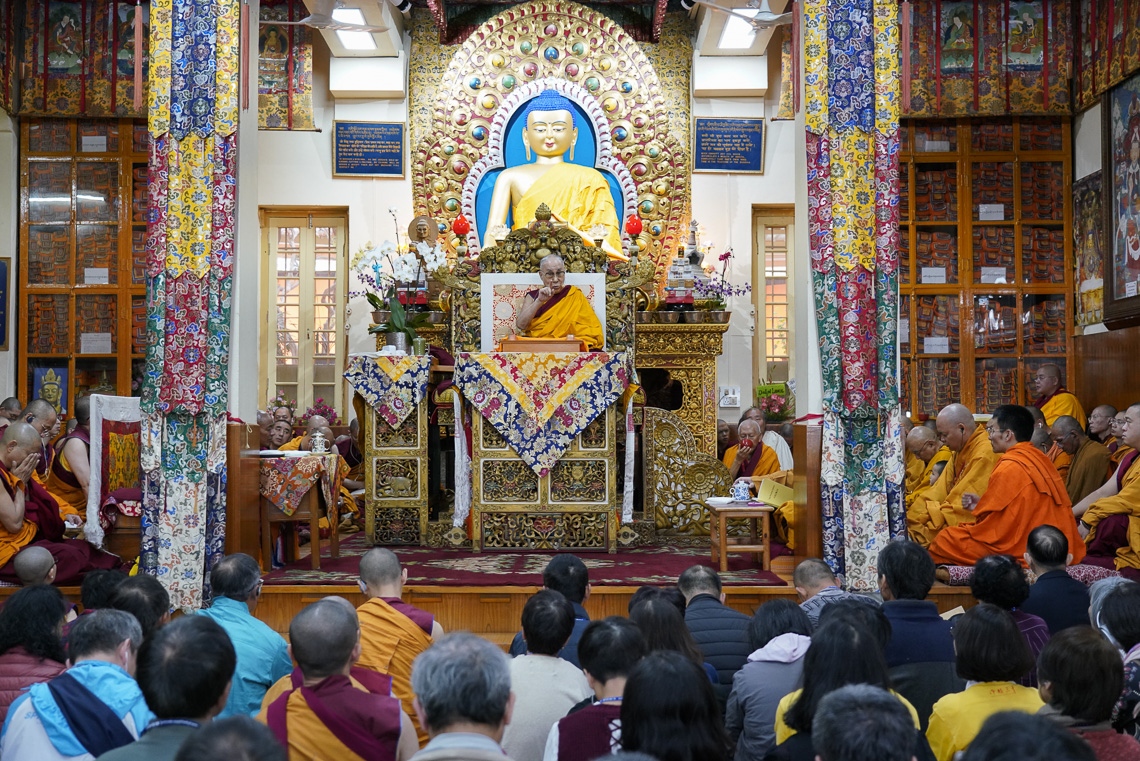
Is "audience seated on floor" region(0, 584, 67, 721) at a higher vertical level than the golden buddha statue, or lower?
lower

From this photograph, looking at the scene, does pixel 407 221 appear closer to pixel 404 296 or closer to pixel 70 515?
pixel 404 296

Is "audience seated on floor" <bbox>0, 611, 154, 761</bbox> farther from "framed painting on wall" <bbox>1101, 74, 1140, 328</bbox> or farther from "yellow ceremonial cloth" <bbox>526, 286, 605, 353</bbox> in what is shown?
"framed painting on wall" <bbox>1101, 74, 1140, 328</bbox>

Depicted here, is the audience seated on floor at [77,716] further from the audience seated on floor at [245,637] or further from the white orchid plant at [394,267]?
the white orchid plant at [394,267]

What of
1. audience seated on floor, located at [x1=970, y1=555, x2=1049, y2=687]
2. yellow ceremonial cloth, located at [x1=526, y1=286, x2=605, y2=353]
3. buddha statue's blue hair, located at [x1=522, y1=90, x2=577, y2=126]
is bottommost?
audience seated on floor, located at [x1=970, y1=555, x2=1049, y2=687]

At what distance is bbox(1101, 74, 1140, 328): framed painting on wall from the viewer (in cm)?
912

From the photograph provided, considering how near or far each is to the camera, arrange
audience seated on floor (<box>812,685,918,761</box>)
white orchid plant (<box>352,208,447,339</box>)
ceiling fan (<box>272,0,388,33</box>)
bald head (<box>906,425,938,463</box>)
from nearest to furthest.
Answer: audience seated on floor (<box>812,685,918,761</box>), bald head (<box>906,425,938,463</box>), white orchid plant (<box>352,208,447,339</box>), ceiling fan (<box>272,0,388,33</box>)

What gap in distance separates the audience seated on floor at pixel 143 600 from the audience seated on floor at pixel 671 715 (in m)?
1.96

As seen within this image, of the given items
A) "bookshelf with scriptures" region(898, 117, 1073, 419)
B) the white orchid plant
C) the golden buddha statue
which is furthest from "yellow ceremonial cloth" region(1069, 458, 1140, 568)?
the golden buddha statue

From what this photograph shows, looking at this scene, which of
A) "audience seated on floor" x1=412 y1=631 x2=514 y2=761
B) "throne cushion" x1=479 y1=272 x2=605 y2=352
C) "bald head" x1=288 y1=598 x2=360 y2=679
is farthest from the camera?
"throne cushion" x1=479 y1=272 x2=605 y2=352

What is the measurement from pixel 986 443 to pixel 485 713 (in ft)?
18.6

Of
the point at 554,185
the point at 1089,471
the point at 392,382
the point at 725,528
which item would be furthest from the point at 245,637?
the point at 554,185

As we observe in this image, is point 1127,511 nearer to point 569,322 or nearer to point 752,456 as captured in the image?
point 752,456

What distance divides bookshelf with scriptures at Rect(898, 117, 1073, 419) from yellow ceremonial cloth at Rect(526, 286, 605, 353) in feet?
12.3

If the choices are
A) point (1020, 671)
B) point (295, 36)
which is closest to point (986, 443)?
point (1020, 671)
